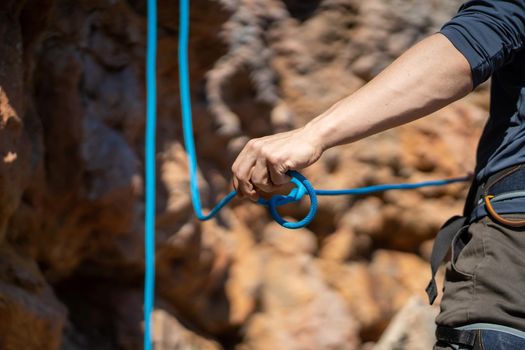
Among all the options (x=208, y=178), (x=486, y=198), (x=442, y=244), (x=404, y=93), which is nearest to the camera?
(x=404, y=93)

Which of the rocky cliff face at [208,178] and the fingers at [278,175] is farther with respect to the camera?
the rocky cliff face at [208,178]

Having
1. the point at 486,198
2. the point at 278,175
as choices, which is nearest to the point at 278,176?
the point at 278,175

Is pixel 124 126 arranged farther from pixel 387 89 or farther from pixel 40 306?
pixel 387 89

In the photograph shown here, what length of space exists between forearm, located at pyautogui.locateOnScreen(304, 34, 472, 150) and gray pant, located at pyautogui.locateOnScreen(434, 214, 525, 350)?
216mm

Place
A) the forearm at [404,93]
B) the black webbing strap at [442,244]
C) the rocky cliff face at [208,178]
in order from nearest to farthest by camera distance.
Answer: the forearm at [404,93] < the black webbing strap at [442,244] < the rocky cliff face at [208,178]

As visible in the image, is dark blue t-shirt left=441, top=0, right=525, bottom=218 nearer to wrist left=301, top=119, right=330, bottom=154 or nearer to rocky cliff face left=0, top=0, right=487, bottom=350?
wrist left=301, top=119, right=330, bottom=154

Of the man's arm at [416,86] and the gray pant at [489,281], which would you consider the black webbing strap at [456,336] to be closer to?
the gray pant at [489,281]

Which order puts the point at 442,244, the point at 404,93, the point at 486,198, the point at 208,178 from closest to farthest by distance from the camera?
1. the point at 404,93
2. the point at 486,198
3. the point at 442,244
4. the point at 208,178

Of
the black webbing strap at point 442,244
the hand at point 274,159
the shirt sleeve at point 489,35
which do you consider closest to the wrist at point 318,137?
the hand at point 274,159

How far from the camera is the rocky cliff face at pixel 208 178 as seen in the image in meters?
1.78

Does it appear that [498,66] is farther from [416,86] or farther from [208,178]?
[208,178]

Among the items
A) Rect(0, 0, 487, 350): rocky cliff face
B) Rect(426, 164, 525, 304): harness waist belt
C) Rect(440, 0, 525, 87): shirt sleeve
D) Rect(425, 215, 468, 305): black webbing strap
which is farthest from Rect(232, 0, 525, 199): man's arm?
Rect(0, 0, 487, 350): rocky cliff face

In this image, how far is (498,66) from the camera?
1023mm

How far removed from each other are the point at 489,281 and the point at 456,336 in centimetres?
10
